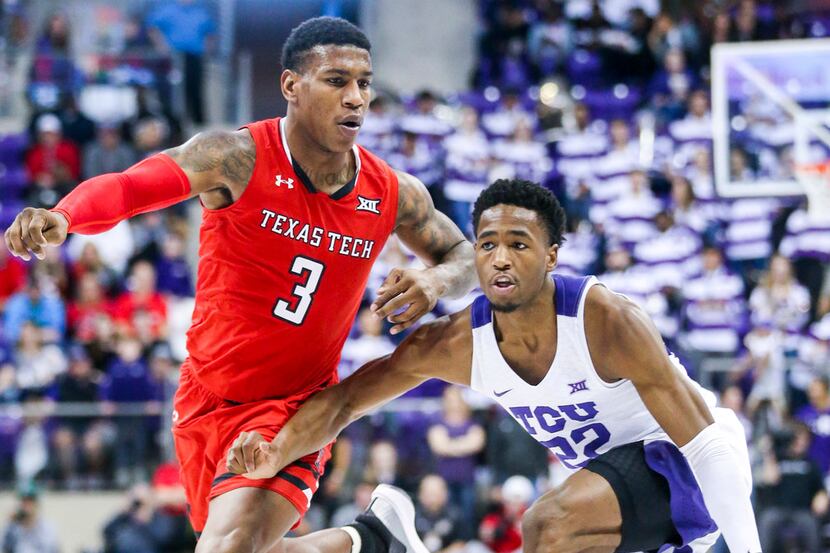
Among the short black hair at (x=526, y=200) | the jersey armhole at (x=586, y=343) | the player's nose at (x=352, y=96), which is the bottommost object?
the jersey armhole at (x=586, y=343)

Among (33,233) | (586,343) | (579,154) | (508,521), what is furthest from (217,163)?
(579,154)

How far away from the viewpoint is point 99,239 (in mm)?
12953

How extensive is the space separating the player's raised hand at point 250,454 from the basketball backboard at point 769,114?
9.04 m

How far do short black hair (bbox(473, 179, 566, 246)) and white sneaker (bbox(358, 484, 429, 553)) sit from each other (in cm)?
163

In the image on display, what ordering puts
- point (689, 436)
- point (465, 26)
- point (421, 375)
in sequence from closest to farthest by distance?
point (689, 436) → point (421, 375) → point (465, 26)

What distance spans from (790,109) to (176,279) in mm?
6620

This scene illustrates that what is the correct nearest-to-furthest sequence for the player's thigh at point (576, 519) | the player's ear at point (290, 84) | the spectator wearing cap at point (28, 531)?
the player's thigh at point (576, 519), the player's ear at point (290, 84), the spectator wearing cap at point (28, 531)

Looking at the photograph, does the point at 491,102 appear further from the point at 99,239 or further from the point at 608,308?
the point at 608,308

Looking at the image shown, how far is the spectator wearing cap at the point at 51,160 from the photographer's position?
1394cm

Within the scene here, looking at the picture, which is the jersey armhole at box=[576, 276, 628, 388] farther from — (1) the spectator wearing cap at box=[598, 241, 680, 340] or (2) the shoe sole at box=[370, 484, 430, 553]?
(1) the spectator wearing cap at box=[598, 241, 680, 340]

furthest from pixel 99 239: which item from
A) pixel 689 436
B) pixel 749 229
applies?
pixel 689 436


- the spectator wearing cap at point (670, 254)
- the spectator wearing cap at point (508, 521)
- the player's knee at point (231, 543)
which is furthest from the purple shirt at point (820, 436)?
the player's knee at point (231, 543)

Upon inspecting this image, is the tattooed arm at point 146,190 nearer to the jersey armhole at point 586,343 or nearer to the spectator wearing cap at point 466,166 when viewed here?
the jersey armhole at point 586,343

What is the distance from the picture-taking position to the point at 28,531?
10.5 metres
